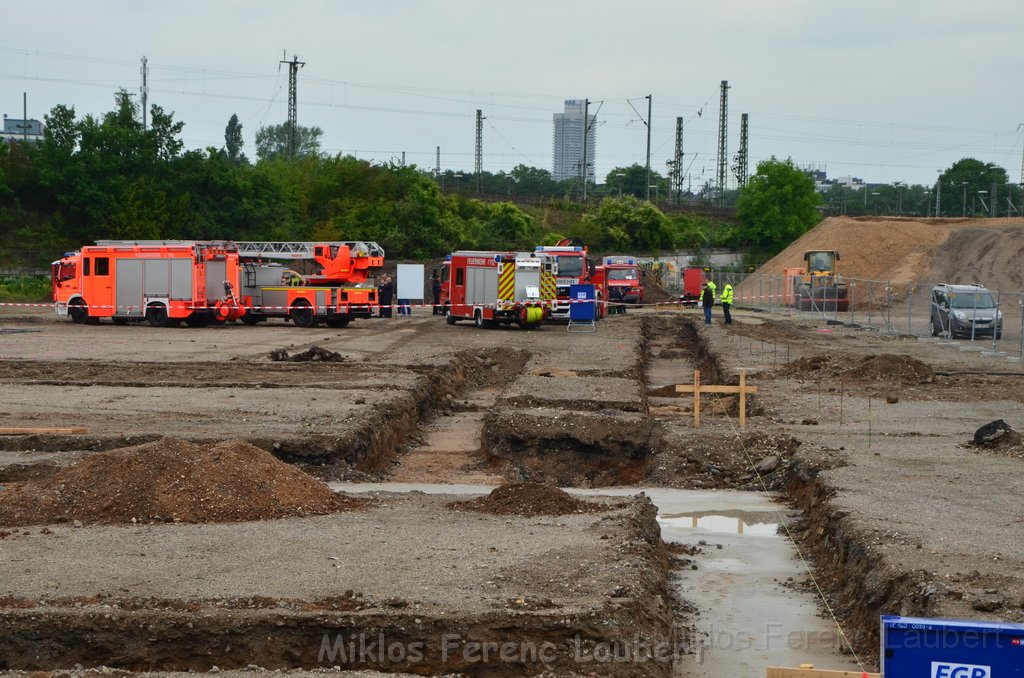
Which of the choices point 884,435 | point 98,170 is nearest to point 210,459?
point 884,435

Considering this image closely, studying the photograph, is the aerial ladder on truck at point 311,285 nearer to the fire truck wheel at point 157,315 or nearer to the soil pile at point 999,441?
the fire truck wheel at point 157,315

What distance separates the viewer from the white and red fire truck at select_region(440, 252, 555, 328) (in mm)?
41000

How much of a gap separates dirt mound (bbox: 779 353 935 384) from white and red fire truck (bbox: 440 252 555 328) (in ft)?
46.1

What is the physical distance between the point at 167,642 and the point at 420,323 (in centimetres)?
3716

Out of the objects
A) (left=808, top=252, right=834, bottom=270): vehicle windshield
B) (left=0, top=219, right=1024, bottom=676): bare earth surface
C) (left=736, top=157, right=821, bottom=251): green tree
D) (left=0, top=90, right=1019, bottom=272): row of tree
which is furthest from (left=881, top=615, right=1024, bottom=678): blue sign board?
(left=736, top=157, right=821, bottom=251): green tree

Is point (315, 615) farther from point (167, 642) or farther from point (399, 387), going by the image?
point (399, 387)

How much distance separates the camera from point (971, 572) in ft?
32.9

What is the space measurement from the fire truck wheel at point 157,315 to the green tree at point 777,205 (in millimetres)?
61638

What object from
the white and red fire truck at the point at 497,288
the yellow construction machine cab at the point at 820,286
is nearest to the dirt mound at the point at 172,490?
the white and red fire truck at the point at 497,288

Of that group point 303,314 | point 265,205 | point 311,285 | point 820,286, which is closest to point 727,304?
point 820,286

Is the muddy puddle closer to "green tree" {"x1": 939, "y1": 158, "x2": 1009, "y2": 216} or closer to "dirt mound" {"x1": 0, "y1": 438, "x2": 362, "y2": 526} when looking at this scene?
"dirt mound" {"x1": 0, "y1": 438, "x2": 362, "y2": 526}

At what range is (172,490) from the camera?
1258cm

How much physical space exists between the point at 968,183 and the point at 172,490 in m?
127

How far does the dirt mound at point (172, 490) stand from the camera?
40.0 ft
